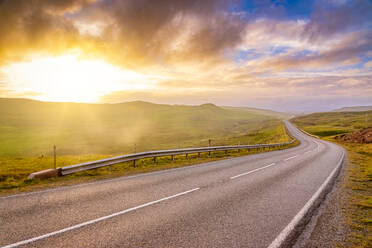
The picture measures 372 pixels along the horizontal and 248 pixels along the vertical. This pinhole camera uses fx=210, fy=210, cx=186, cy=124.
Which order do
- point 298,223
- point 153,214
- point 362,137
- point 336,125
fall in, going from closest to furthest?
point 298,223, point 153,214, point 362,137, point 336,125

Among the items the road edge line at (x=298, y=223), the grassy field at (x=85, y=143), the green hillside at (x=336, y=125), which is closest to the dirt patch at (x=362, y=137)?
the grassy field at (x=85, y=143)

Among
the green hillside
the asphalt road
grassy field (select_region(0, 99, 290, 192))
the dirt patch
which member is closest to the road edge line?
the asphalt road

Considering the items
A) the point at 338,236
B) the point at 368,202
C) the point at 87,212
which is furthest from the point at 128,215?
the point at 368,202

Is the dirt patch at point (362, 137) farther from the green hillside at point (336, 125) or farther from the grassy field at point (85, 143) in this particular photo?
the green hillside at point (336, 125)

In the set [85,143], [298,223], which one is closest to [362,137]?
[298,223]

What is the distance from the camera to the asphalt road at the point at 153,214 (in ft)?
13.8

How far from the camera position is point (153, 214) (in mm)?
5488

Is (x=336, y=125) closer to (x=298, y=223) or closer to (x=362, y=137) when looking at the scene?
(x=362, y=137)

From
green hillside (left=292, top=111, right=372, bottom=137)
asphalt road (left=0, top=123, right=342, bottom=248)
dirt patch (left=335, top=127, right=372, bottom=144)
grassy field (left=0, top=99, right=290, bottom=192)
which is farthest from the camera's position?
green hillside (left=292, top=111, right=372, bottom=137)

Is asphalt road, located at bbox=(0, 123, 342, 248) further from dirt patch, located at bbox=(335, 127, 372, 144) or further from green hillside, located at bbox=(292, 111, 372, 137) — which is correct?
green hillside, located at bbox=(292, 111, 372, 137)

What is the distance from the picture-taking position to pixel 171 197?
692 centimetres

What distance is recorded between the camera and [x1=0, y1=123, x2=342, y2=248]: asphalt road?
420cm

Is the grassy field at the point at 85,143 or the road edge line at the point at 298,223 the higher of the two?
the road edge line at the point at 298,223

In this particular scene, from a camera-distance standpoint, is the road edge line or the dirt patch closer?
the road edge line
